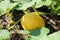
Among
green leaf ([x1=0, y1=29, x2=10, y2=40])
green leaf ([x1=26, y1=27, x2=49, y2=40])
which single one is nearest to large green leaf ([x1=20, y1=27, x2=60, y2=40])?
green leaf ([x1=26, y1=27, x2=49, y2=40])

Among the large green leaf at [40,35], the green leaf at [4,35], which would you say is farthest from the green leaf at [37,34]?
the green leaf at [4,35]

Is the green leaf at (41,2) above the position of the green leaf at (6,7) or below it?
above

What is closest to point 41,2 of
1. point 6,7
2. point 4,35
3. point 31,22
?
point 31,22

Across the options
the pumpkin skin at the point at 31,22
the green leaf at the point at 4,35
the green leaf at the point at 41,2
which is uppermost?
the green leaf at the point at 41,2

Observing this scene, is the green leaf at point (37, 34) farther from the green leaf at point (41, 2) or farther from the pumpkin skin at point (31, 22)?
the green leaf at point (41, 2)

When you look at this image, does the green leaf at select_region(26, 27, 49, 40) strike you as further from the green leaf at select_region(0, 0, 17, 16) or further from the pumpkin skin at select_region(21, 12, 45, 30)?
the green leaf at select_region(0, 0, 17, 16)

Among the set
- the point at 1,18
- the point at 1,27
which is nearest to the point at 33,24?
the point at 1,27

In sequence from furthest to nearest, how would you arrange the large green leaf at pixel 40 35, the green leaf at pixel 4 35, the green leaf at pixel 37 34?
the green leaf at pixel 4 35, the green leaf at pixel 37 34, the large green leaf at pixel 40 35

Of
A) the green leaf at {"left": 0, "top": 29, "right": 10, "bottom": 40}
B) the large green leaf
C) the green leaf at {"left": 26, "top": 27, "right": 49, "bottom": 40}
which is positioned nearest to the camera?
the large green leaf

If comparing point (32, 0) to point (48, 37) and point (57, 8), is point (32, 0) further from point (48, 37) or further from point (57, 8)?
point (48, 37)

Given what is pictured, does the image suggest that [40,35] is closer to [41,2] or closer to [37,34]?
[37,34]

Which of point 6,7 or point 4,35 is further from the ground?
point 6,7

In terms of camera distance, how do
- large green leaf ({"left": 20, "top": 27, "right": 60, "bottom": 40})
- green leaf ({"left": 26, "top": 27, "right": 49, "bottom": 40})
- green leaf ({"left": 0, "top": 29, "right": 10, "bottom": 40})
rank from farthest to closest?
green leaf ({"left": 0, "top": 29, "right": 10, "bottom": 40}) → green leaf ({"left": 26, "top": 27, "right": 49, "bottom": 40}) → large green leaf ({"left": 20, "top": 27, "right": 60, "bottom": 40})
